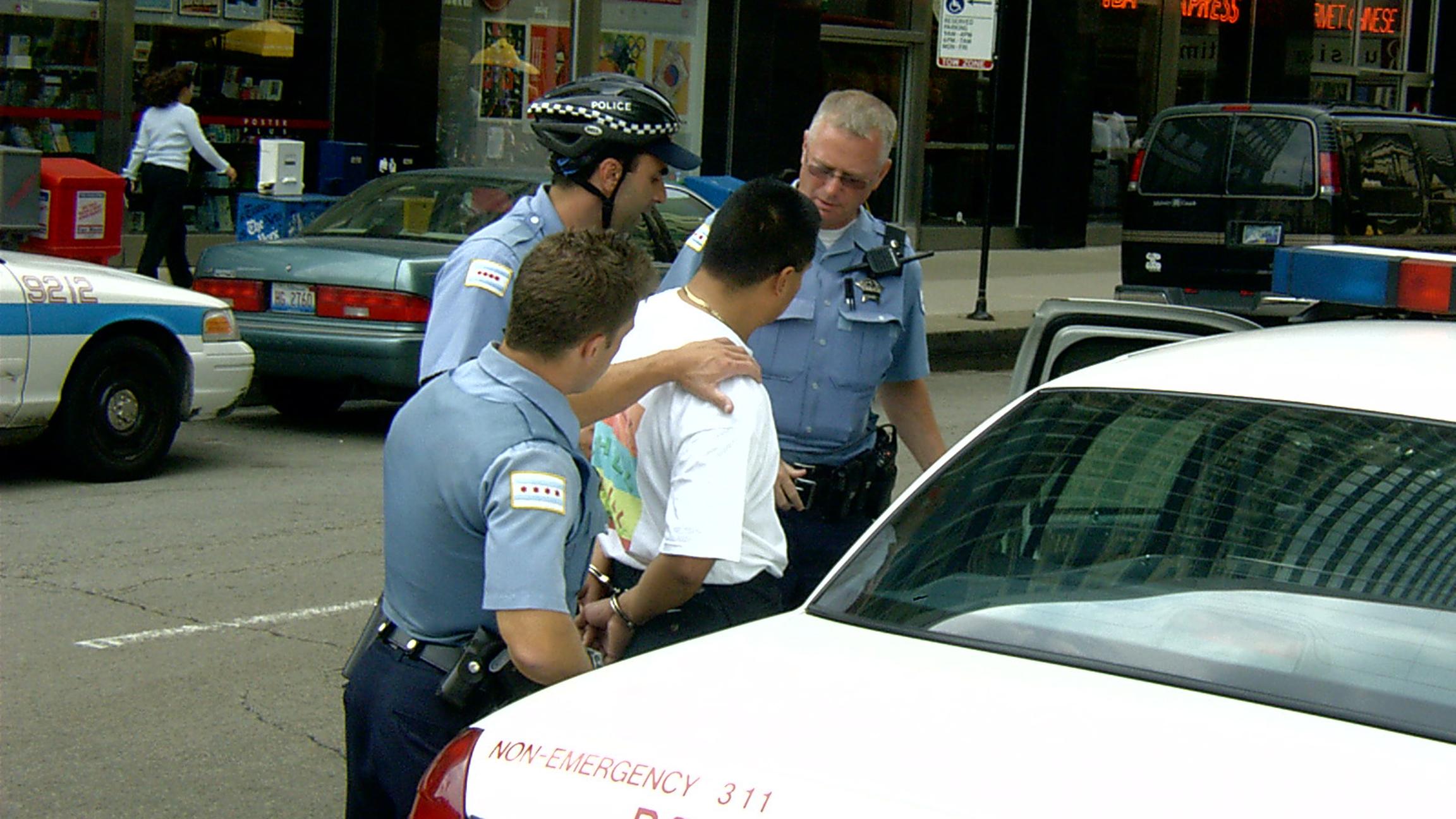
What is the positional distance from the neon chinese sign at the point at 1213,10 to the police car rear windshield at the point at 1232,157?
406 inches

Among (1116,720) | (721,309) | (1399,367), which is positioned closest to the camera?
(1116,720)

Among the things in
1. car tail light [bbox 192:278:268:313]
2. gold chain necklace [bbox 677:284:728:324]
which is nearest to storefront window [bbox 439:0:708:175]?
car tail light [bbox 192:278:268:313]

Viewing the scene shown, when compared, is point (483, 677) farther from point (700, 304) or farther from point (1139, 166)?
point (1139, 166)

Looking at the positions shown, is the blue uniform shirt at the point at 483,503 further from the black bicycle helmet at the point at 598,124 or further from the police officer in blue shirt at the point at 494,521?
the black bicycle helmet at the point at 598,124

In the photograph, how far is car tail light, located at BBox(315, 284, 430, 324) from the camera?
944 cm

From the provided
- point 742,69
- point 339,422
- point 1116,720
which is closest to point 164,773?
point 1116,720

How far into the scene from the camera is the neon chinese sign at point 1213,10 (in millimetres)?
24141

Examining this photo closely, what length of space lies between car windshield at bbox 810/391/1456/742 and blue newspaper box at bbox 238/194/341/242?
1095 cm

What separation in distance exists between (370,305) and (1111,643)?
7.24m

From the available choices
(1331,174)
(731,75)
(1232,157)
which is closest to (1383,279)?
(1331,174)

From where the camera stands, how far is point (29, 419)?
314 inches

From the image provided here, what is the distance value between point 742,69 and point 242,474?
11.1m

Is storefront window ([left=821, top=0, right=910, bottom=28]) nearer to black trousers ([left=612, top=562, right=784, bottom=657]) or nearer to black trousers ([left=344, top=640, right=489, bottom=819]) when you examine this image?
black trousers ([left=612, top=562, right=784, bottom=657])

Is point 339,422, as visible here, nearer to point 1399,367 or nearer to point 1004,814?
point 1399,367
